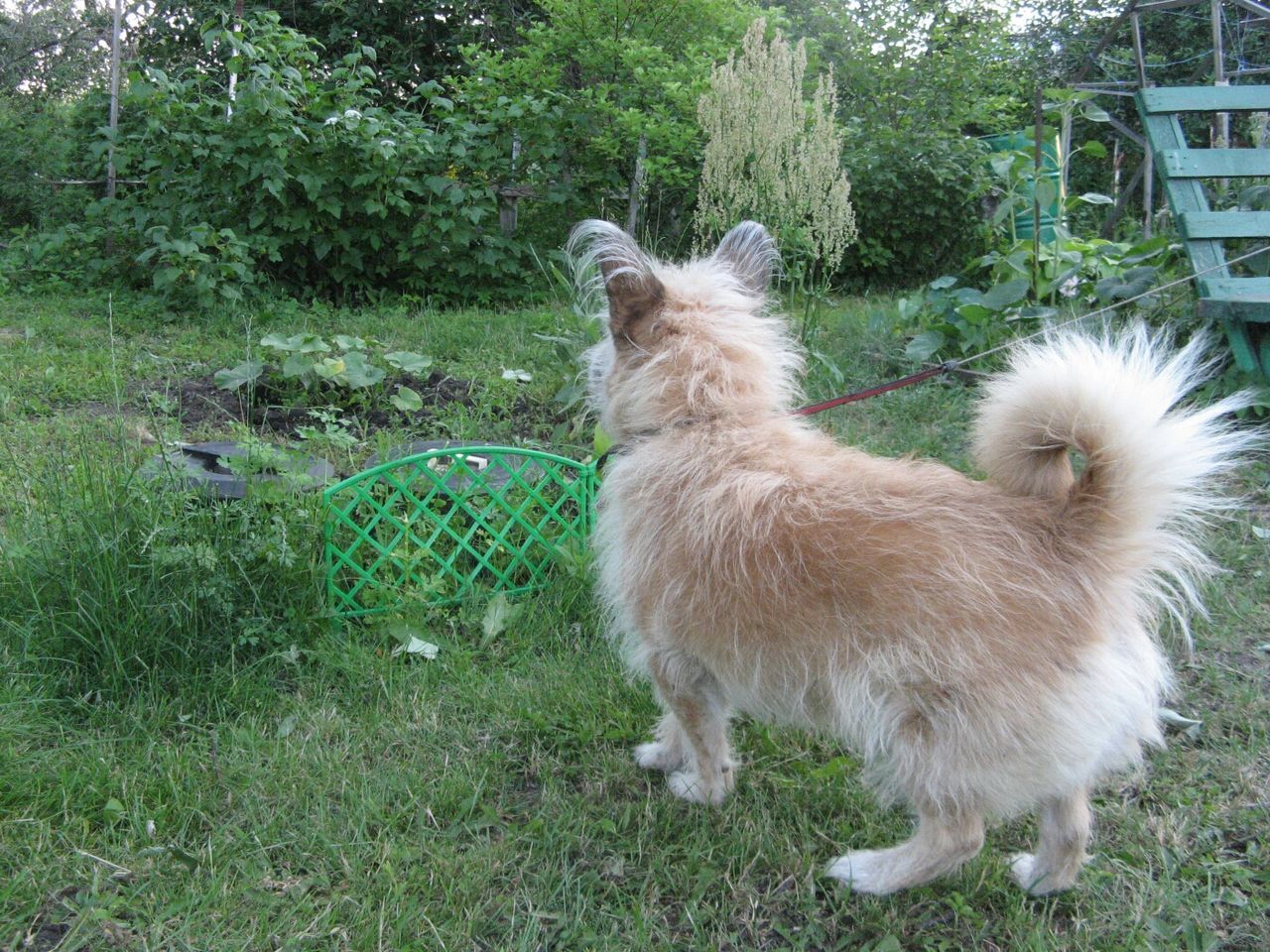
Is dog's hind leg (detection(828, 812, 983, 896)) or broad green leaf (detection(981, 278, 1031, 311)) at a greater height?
broad green leaf (detection(981, 278, 1031, 311))

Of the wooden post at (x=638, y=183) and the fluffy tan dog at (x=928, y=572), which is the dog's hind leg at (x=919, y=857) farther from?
the wooden post at (x=638, y=183)

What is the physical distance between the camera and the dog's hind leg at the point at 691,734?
234 cm

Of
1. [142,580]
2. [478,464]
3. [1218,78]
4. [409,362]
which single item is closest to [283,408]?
[409,362]

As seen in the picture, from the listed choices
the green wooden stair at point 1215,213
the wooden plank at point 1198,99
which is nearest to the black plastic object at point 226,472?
the green wooden stair at point 1215,213

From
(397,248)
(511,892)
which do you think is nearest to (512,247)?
(397,248)

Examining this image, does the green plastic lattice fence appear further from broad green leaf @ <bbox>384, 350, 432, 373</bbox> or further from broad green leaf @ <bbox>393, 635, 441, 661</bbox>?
broad green leaf @ <bbox>384, 350, 432, 373</bbox>

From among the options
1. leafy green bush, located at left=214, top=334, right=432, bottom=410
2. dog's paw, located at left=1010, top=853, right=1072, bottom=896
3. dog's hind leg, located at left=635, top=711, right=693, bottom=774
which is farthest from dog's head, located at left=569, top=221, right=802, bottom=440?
leafy green bush, located at left=214, top=334, right=432, bottom=410

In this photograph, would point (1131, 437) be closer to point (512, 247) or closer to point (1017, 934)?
point (1017, 934)

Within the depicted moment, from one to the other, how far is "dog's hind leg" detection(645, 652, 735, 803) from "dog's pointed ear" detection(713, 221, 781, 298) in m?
1.16

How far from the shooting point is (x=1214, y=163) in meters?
5.34

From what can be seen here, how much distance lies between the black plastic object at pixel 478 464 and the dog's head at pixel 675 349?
1.03 metres

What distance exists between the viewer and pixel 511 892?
7.29 ft

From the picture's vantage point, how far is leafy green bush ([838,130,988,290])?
8930 mm

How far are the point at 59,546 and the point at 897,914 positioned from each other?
2.67 meters
